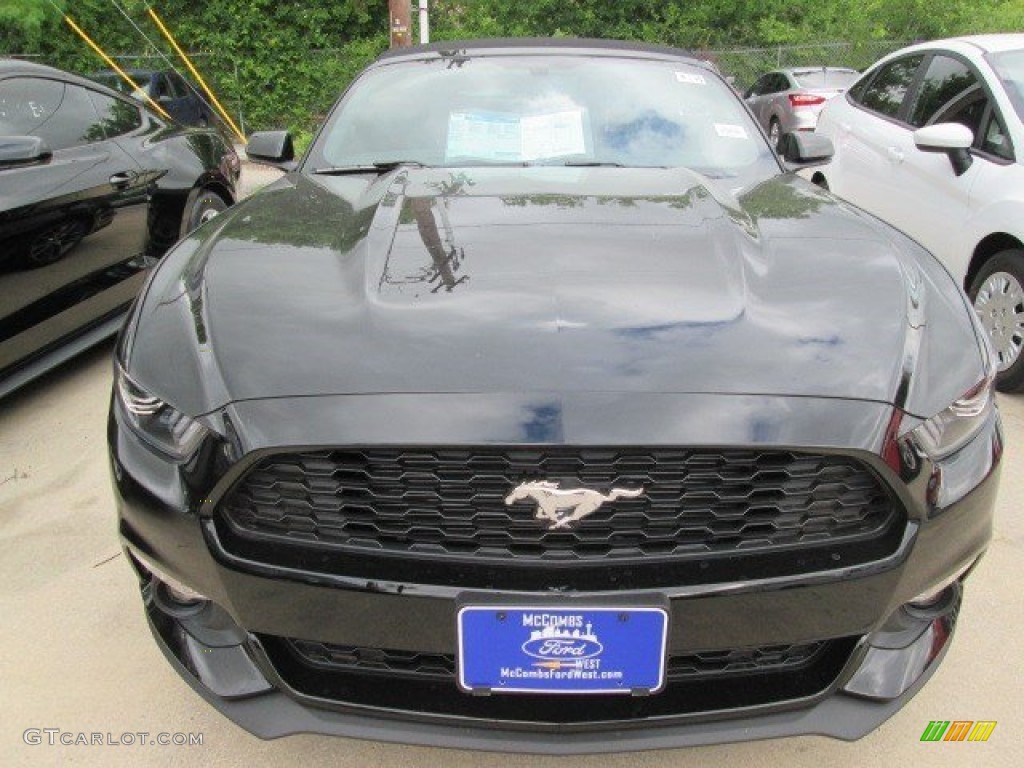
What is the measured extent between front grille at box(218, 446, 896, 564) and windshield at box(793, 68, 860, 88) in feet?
41.3

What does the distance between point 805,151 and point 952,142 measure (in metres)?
1.18

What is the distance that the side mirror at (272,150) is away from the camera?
3301mm

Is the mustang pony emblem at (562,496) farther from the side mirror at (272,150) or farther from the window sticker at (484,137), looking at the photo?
the side mirror at (272,150)

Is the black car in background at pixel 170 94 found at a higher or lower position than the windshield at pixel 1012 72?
lower

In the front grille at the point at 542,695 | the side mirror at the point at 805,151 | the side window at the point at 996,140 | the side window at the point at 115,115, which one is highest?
the side mirror at the point at 805,151

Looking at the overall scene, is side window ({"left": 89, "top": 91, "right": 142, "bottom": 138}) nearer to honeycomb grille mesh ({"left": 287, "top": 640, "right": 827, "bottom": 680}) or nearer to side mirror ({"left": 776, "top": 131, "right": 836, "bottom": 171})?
side mirror ({"left": 776, "top": 131, "right": 836, "bottom": 171})

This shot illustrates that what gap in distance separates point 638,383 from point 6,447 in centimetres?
297

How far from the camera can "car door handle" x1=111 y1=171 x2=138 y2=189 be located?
157 inches

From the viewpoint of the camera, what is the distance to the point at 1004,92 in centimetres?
409

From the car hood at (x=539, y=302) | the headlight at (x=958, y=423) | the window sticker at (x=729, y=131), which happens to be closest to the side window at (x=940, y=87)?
the window sticker at (x=729, y=131)

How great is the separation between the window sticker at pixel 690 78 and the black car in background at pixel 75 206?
2447 mm

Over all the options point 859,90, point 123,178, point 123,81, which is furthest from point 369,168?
point 123,81

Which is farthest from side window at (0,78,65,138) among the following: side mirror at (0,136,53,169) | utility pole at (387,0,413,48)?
utility pole at (387,0,413,48)

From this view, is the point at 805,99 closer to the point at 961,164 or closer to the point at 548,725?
the point at 961,164
